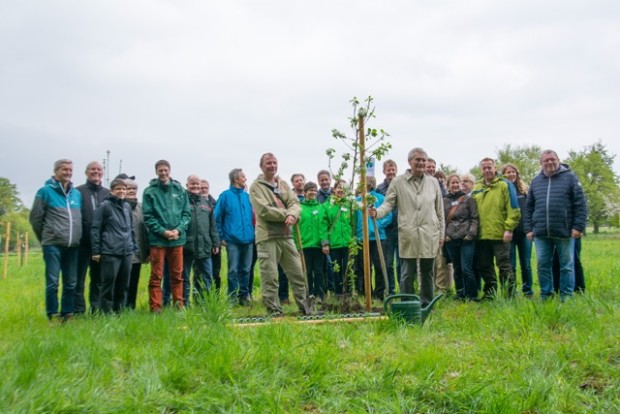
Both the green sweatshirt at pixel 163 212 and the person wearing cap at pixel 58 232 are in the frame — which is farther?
the green sweatshirt at pixel 163 212

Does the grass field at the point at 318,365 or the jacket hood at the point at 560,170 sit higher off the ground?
the jacket hood at the point at 560,170

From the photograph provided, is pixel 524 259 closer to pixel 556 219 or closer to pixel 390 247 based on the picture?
pixel 556 219

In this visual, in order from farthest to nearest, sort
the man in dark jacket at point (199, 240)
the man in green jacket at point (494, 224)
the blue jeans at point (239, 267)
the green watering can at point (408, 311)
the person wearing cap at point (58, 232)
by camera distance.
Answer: the blue jeans at point (239, 267) → the man in dark jacket at point (199, 240) → the man in green jacket at point (494, 224) → the person wearing cap at point (58, 232) → the green watering can at point (408, 311)

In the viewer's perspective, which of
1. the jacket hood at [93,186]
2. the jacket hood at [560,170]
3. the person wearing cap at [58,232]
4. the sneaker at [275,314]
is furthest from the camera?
the jacket hood at [93,186]

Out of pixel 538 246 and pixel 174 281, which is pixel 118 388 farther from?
pixel 538 246

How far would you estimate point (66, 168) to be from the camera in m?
6.15

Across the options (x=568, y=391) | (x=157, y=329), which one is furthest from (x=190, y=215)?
(x=568, y=391)

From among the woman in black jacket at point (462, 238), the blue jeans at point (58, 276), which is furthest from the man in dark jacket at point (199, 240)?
the woman in black jacket at point (462, 238)

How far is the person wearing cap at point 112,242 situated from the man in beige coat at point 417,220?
122 inches

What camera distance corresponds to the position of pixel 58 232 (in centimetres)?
587

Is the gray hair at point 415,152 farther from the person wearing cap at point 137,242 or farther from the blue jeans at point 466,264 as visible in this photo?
the person wearing cap at point 137,242

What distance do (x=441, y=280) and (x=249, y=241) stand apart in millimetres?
3182

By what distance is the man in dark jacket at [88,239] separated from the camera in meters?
6.37

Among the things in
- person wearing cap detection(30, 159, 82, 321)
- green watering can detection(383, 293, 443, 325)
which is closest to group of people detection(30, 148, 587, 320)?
person wearing cap detection(30, 159, 82, 321)
